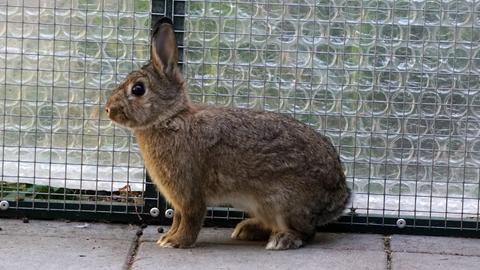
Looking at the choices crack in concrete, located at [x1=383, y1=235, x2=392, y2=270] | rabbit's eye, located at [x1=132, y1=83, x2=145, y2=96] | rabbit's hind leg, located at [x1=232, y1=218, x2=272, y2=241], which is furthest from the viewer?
rabbit's hind leg, located at [x1=232, y1=218, x2=272, y2=241]

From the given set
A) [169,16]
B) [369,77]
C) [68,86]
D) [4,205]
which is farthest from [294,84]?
[4,205]

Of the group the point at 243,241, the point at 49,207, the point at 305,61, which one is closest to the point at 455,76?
the point at 305,61

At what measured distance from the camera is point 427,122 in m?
5.79

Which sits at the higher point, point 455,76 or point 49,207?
point 455,76

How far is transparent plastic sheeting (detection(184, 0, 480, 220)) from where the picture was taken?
5.75 metres

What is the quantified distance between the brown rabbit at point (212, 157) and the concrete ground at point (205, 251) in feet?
0.50

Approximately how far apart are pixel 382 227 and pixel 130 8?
1.76 meters

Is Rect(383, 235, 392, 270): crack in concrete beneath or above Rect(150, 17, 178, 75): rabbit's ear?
beneath

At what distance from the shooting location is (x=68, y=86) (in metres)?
5.88

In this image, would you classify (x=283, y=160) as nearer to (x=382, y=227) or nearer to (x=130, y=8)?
(x=382, y=227)

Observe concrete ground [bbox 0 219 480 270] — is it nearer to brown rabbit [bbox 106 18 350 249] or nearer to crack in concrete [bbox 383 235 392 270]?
crack in concrete [bbox 383 235 392 270]

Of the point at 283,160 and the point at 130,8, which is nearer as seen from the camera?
the point at 283,160

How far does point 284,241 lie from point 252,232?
1.09 ft

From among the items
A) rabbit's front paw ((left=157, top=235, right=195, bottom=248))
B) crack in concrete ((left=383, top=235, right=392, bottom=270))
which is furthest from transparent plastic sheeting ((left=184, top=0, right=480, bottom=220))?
rabbit's front paw ((left=157, top=235, right=195, bottom=248))
